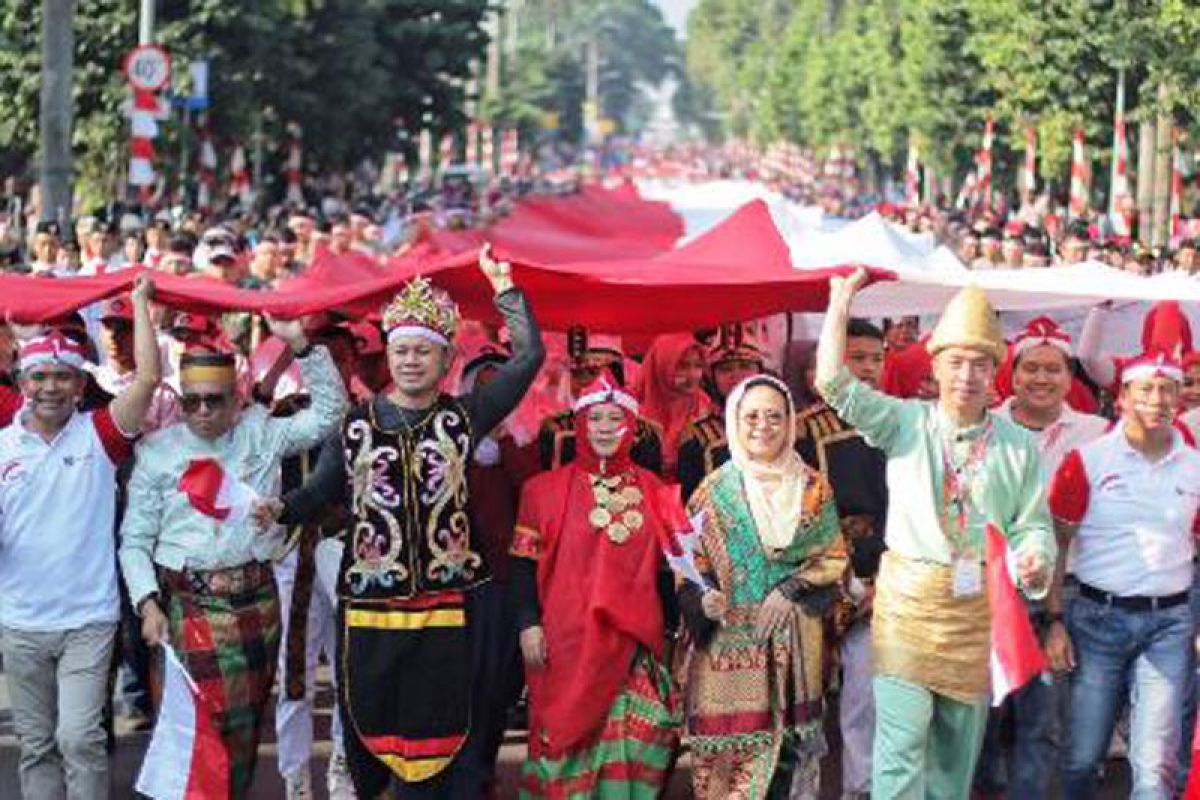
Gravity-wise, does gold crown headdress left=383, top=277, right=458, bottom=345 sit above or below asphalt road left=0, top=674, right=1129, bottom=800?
above

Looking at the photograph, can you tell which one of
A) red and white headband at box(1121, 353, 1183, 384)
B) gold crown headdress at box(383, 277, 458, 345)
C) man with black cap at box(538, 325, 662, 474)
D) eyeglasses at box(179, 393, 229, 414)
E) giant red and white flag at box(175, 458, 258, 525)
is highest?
gold crown headdress at box(383, 277, 458, 345)

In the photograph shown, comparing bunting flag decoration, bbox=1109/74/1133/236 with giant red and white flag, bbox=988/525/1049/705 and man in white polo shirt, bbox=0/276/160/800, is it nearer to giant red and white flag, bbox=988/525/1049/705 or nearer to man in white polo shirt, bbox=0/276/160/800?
giant red and white flag, bbox=988/525/1049/705

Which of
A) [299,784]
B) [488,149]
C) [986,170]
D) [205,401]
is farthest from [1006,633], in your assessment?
[488,149]

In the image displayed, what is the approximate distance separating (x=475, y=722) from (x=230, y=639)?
0.81 metres

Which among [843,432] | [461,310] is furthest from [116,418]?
→ [843,432]

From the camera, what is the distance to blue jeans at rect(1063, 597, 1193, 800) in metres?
6.86

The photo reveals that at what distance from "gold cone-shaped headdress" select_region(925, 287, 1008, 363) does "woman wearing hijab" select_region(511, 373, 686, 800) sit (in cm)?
105

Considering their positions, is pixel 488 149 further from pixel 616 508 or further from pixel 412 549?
pixel 412 549

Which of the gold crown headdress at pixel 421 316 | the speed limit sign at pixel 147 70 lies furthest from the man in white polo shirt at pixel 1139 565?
the speed limit sign at pixel 147 70

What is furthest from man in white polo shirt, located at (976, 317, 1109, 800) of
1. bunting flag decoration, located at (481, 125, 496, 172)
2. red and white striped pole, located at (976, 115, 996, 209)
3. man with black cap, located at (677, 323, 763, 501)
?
bunting flag decoration, located at (481, 125, 496, 172)

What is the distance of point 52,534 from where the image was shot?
6.90 m

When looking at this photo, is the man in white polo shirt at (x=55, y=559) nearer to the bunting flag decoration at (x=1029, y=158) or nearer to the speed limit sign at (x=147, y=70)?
the speed limit sign at (x=147, y=70)

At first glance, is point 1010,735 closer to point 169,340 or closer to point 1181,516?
point 1181,516

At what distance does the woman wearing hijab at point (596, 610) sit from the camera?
22.9 feet
